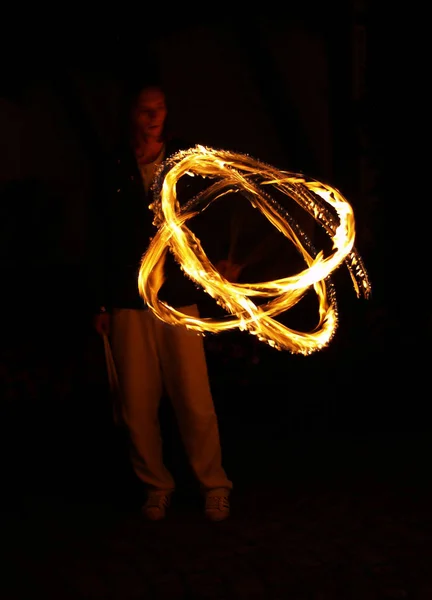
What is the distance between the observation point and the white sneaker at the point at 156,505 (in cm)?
589

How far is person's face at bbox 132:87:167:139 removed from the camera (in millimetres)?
5648

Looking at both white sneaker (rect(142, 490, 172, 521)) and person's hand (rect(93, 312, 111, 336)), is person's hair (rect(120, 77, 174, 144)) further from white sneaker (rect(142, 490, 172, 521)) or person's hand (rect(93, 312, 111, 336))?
white sneaker (rect(142, 490, 172, 521))

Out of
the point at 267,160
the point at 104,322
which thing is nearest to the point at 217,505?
the point at 104,322

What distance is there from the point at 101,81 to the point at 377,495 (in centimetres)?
561

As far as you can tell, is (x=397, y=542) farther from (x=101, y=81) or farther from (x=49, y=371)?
(x=101, y=81)

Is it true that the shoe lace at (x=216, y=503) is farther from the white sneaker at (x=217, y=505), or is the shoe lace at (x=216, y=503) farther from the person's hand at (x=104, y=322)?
the person's hand at (x=104, y=322)

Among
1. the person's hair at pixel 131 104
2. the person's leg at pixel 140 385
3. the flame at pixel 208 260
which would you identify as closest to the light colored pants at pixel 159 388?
the person's leg at pixel 140 385

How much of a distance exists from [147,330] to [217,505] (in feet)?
3.22

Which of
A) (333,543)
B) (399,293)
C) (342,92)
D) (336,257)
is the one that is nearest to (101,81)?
(342,92)

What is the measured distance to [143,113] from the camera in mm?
5672

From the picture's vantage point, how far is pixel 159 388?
5.93 m

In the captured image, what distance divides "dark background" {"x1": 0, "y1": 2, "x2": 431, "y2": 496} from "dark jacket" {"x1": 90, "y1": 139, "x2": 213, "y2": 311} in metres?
2.07

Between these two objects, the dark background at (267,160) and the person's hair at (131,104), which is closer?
the person's hair at (131,104)

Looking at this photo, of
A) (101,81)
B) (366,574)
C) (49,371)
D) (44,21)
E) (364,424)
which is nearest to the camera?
(366,574)
